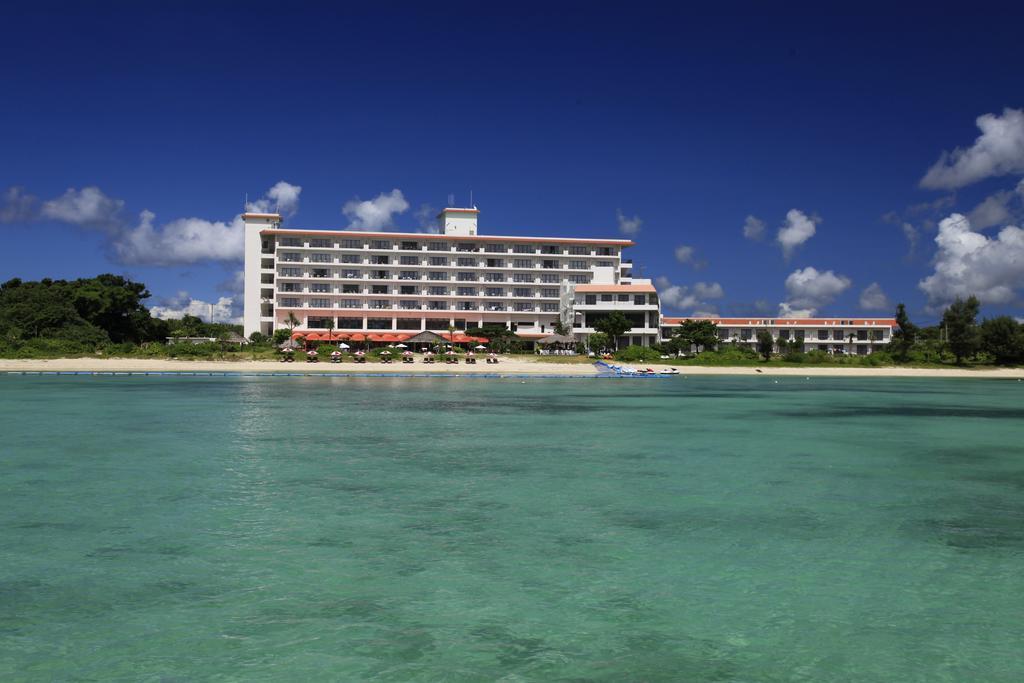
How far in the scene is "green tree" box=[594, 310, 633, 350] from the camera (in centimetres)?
7762

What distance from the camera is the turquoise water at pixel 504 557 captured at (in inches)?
264

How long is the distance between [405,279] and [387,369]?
128ft

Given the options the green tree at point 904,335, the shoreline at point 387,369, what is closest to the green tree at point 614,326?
the shoreline at point 387,369

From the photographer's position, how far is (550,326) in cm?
9769

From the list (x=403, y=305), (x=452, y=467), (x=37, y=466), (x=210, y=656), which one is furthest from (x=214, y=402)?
(x=403, y=305)

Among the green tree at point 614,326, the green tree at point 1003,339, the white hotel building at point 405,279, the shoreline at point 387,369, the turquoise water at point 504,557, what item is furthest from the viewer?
the white hotel building at point 405,279

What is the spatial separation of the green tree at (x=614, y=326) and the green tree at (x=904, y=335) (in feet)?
83.4

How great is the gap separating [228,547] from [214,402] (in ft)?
77.7

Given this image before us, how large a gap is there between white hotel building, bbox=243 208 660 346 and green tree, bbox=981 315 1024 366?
38080 millimetres

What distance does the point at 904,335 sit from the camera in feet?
246

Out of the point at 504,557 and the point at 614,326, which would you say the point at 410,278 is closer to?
the point at 614,326

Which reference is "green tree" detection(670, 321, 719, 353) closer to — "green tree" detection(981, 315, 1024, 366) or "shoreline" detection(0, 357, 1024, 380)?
"shoreline" detection(0, 357, 1024, 380)

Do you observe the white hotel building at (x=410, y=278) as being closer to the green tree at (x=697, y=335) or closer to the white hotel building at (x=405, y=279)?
the white hotel building at (x=405, y=279)

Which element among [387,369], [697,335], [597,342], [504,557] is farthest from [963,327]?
[504,557]
